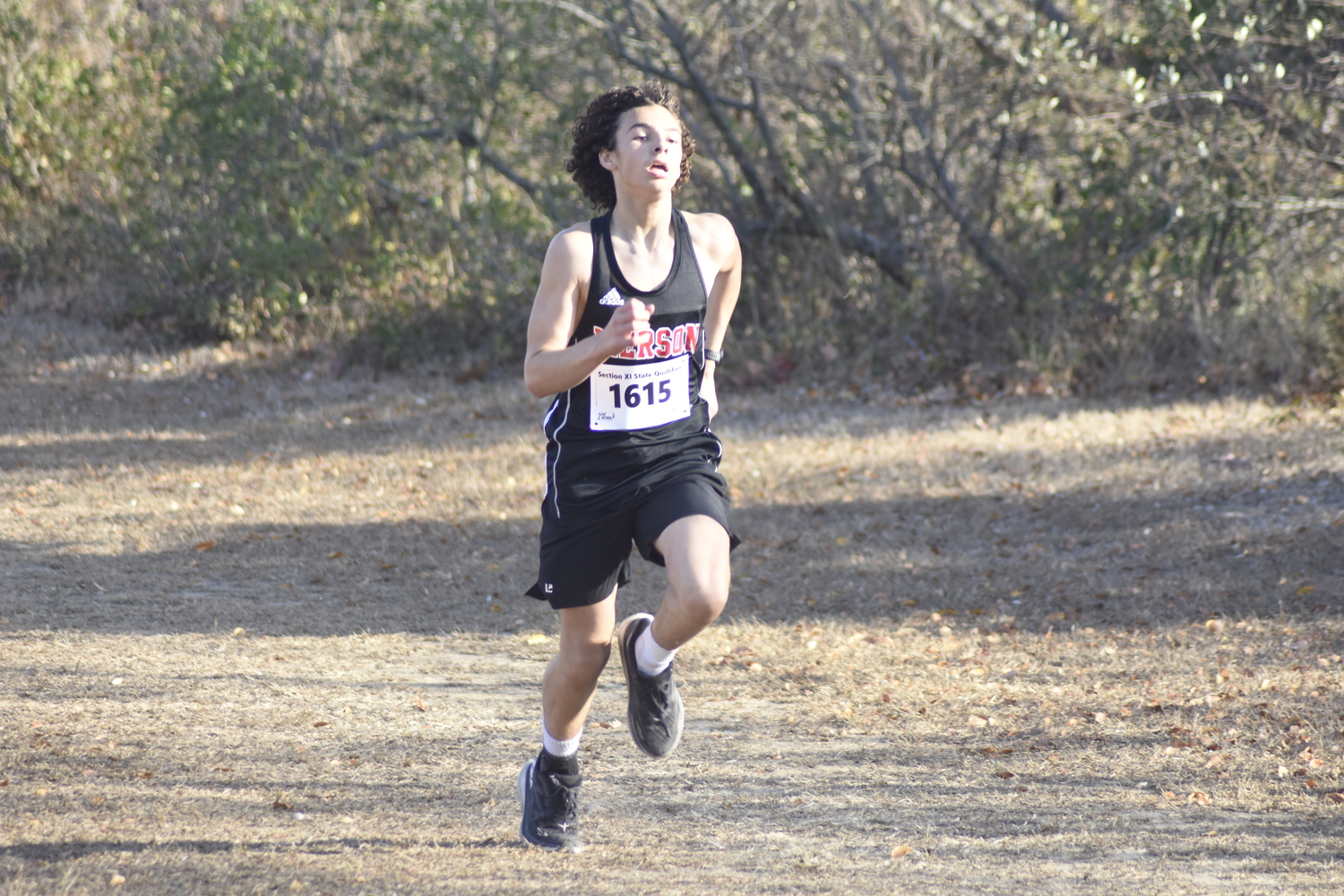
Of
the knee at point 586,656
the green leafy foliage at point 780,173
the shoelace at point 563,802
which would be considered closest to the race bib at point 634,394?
the knee at point 586,656

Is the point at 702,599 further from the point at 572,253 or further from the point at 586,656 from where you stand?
the point at 572,253

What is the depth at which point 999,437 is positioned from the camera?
32.8 feet

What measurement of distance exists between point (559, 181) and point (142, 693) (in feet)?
32.7

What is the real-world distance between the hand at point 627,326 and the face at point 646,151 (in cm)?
49

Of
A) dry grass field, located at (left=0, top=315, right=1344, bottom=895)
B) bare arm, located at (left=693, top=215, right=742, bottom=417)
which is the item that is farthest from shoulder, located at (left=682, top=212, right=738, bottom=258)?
dry grass field, located at (left=0, top=315, right=1344, bottom=895)

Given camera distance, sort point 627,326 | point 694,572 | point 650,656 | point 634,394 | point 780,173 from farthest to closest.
Result: point 780,173
point 650,656
point 634,394
point 694,572
point 627,326

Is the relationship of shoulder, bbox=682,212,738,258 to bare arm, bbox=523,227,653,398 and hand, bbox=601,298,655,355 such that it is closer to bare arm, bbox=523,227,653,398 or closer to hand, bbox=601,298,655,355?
bare arm, bbox=523,227,653,398

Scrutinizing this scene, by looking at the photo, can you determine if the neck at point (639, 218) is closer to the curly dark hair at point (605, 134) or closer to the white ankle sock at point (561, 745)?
the curly dark hair at point (605, 134)

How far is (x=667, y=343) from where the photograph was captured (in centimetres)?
332

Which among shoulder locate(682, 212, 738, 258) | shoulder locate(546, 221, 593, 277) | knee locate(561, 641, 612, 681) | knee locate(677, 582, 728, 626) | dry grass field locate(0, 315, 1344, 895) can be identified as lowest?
dry grass field locate(0, 315, 1344, 895)

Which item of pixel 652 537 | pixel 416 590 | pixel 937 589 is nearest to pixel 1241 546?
pixel 937 589

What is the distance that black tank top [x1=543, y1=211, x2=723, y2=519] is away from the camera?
3.27m

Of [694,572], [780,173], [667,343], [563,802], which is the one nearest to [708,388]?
[667,343]

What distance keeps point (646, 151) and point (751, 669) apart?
113 inches
